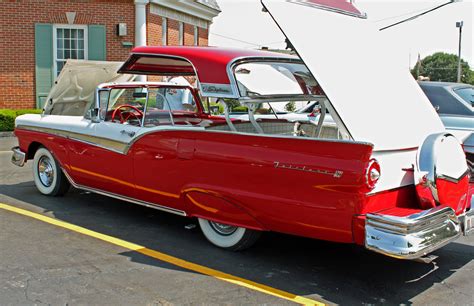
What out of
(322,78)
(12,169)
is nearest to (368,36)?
(322,78)

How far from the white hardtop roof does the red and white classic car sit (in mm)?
13

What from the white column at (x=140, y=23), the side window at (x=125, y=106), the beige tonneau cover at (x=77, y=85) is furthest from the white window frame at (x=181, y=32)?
the side window at (x=125, y=106)

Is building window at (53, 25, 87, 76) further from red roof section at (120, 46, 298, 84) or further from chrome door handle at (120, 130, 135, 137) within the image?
chrome door handle at (120, 130, 135, 137)

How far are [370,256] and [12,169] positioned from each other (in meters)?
6.64

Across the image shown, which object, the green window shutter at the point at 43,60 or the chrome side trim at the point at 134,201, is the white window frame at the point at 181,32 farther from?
the chrome side trim at the point at 134,201

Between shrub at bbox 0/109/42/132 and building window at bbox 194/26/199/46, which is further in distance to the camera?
building window at bbox 194/26/199/46

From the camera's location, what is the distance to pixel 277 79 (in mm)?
6125

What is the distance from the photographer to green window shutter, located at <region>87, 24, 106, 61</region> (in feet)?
54.9

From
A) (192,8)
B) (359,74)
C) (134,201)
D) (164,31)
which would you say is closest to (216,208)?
(134,201)

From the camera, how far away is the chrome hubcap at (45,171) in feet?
23.5

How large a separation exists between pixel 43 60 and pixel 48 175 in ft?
33.9

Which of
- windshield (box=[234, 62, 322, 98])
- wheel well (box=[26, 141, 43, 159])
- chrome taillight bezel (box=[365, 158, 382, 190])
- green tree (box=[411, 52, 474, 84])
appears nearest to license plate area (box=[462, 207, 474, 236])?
chrome taillight bezel (box=[365, 158, 382, 190])

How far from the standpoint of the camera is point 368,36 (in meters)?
5.24

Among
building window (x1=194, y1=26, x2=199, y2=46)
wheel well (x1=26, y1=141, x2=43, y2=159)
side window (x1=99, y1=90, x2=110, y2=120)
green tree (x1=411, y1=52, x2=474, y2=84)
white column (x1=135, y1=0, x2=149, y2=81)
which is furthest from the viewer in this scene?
green tree (x1=411, y1=52, x2=474, y2=84)
